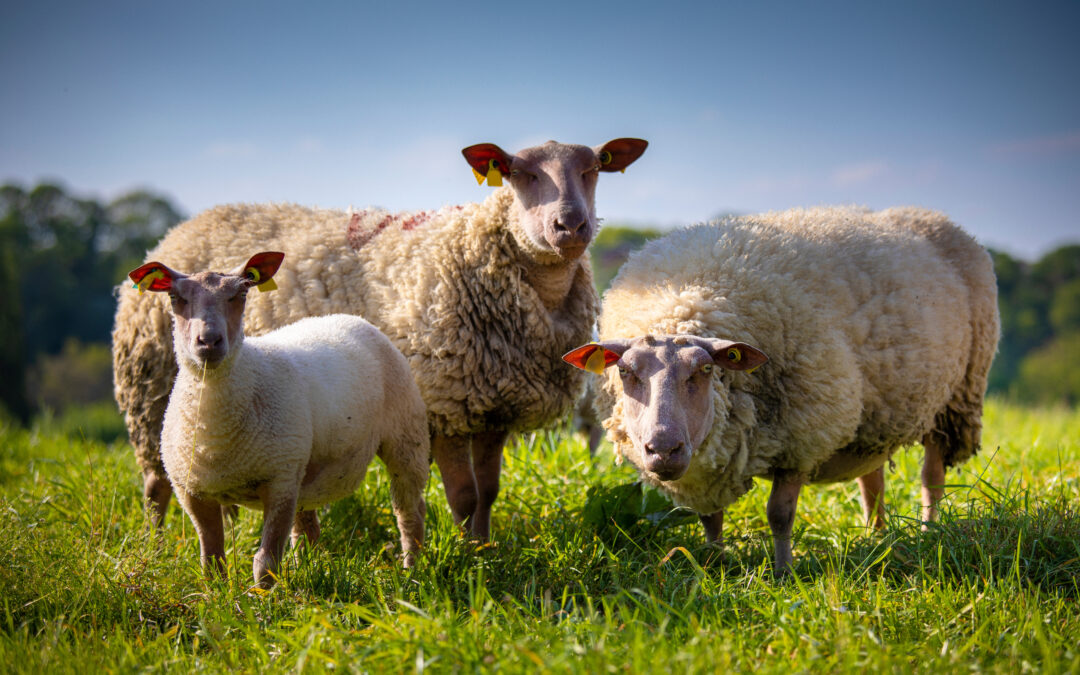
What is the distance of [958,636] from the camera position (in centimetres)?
265

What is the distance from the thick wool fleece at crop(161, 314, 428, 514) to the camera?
9.62 feet

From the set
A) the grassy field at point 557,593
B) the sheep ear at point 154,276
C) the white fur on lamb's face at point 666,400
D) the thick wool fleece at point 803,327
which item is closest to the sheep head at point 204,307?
the sheep ear at point 154,276

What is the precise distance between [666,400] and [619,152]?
1.69 m

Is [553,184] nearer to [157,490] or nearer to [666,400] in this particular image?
[666,400]

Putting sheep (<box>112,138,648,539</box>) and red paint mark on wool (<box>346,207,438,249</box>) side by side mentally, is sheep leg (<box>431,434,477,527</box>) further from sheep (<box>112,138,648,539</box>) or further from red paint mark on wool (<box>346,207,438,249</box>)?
red paint mark on wool (<box>346,207,438,249</box>)

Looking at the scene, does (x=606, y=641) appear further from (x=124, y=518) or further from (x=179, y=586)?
(x=124, y=518)

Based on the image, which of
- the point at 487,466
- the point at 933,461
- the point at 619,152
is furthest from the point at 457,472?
the point at 933,461

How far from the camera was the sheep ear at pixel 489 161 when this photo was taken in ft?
12.9

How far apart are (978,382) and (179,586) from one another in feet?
14.5

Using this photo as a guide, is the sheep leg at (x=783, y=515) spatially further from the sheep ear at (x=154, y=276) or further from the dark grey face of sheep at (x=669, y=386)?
the sheep ear at (x=154, y=276)

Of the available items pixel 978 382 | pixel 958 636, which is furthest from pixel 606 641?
pixel 978 382

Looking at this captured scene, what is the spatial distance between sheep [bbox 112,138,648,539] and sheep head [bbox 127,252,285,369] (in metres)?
1.27

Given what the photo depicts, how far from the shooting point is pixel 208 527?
3.18 meters

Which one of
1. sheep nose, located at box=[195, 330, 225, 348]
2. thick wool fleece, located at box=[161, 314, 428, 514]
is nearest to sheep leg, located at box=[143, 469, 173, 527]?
thick wool fleece, located at box=[161, 314, 428, 514]
